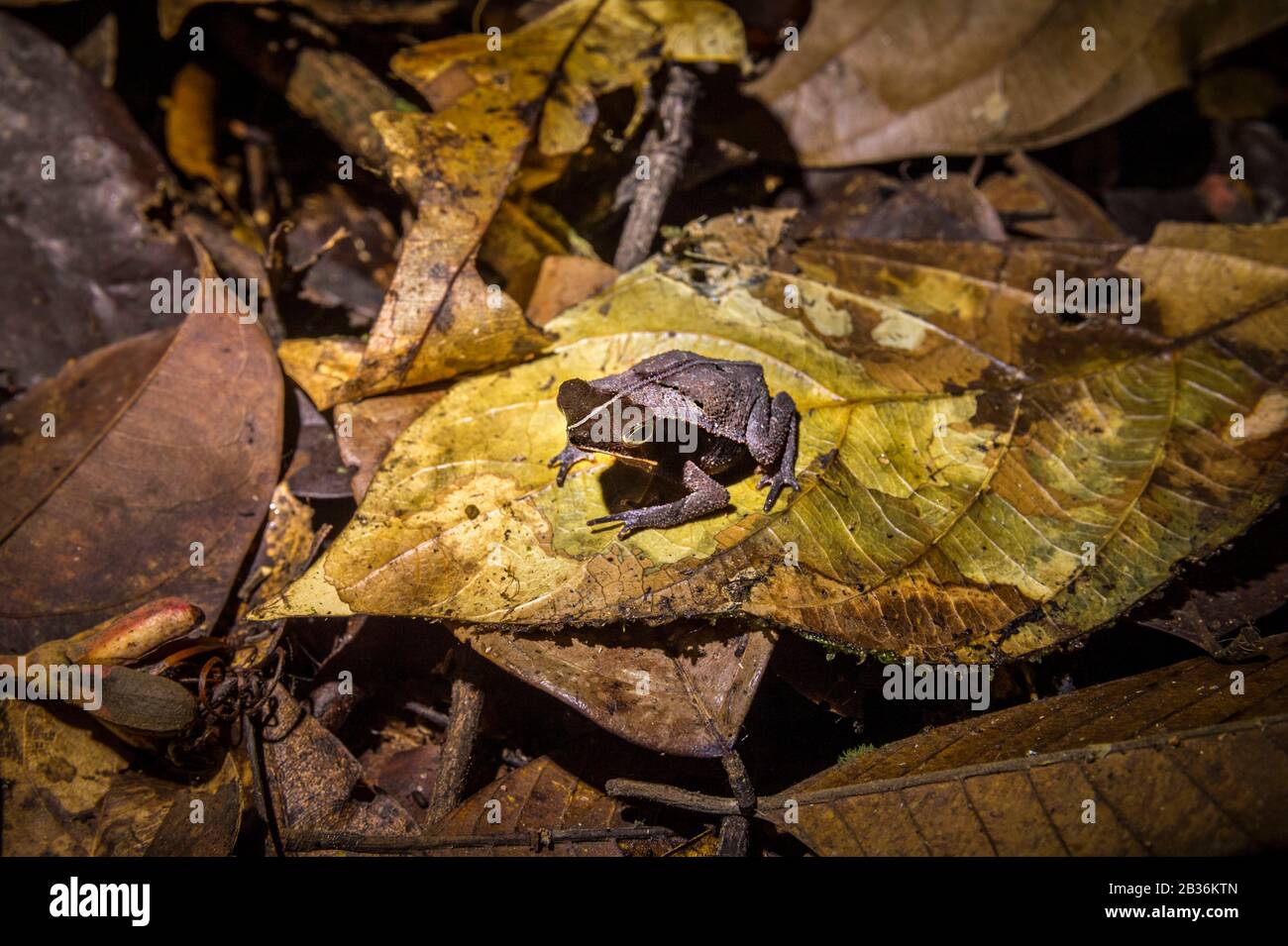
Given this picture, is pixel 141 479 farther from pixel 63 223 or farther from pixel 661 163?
pixel 661 163

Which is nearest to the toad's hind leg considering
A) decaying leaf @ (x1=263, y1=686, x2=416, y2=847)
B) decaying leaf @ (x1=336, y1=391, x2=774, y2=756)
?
decaying leaf @ (x1=336, y1=391, x2=774, y2=756)

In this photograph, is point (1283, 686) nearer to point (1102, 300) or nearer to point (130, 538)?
point (1102, 300)

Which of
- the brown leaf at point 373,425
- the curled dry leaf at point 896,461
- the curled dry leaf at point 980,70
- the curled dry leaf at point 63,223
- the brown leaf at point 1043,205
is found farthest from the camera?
the curled dry leaf at point 980,70

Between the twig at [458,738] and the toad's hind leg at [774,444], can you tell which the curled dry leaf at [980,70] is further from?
the twig at [458,738]

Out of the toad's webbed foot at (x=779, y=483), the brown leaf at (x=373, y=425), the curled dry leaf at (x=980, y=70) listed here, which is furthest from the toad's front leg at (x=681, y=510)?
the curled dry leaf at (x=980, y=70)

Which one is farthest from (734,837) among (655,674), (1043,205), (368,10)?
(368,10)
